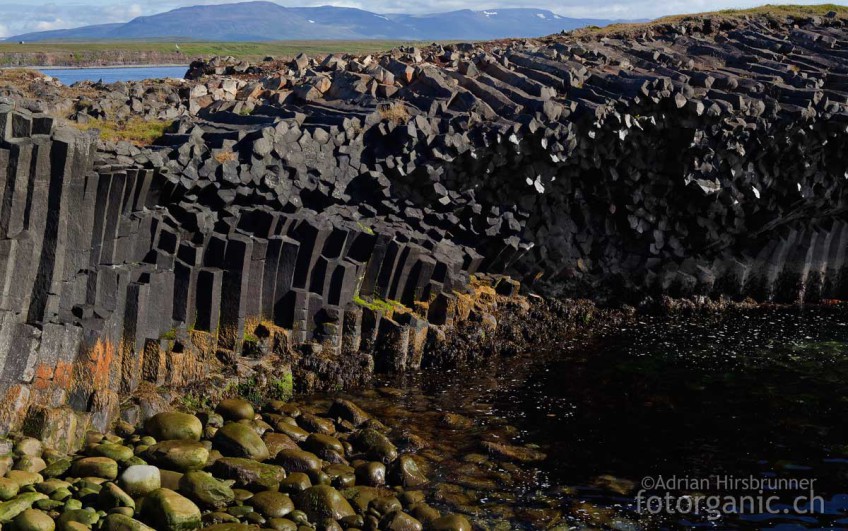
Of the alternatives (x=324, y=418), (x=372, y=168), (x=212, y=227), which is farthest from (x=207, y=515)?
(x=372, y=168)

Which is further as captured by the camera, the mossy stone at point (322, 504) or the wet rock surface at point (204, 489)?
the mossy stone at point (322, 504)

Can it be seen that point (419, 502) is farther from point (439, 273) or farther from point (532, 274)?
point (532, 274)

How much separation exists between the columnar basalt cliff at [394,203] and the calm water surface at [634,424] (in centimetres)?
225

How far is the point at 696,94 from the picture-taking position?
2511 cm

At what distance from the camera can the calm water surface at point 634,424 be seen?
41.8ft

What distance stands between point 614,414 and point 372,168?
8176 mm

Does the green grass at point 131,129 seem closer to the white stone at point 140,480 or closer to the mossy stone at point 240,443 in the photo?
the mossy stone at point 240,443

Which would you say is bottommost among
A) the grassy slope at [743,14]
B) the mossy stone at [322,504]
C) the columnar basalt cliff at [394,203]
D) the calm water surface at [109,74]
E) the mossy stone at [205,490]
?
the mossy stone at [322,504]

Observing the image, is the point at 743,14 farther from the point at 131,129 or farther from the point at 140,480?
the point at 140,480

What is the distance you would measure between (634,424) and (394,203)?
7.89 m

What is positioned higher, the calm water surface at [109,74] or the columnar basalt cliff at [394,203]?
the calm water surface at [109,74]

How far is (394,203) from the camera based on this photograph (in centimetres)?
2120

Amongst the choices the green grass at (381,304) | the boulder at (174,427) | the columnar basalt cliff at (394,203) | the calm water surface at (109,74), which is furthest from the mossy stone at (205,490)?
the calm water surface at (109,74)

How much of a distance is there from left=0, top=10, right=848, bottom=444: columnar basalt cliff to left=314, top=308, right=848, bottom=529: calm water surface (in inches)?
88.6
